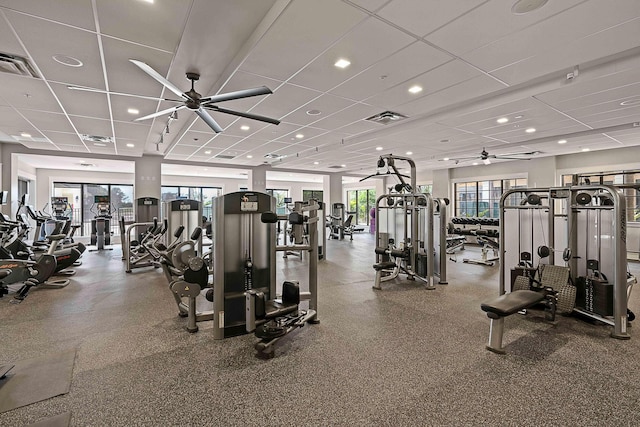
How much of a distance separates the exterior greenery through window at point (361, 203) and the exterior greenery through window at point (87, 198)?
467 inches

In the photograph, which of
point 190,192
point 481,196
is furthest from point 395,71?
point 190,192

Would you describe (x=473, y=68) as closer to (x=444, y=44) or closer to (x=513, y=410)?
(x=444, y=44)

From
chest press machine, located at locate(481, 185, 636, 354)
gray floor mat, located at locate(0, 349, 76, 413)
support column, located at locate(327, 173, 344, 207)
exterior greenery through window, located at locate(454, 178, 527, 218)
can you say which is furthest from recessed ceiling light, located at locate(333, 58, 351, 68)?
support column, located at locate(327, 173, 344, 207)

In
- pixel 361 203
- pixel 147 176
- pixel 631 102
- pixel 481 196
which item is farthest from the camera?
pixel 361 203

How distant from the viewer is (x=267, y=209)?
3357 millimetres

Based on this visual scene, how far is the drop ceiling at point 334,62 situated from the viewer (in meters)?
2.59

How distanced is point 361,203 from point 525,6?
16889mm

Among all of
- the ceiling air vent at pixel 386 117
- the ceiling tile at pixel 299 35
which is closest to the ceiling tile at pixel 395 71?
the ceiling tile at pixel 299 35

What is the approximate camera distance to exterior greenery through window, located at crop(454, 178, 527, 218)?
36.2 ft

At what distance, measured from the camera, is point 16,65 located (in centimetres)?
352

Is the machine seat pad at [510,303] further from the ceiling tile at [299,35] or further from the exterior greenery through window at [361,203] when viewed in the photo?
the exterior greenery through window at [361,203]

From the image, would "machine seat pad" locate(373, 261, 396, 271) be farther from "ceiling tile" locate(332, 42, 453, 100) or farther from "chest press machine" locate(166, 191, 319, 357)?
"ceiling tile" locate(332, 42, 453, 100)

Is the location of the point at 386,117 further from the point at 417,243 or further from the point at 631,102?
the point at 631,102

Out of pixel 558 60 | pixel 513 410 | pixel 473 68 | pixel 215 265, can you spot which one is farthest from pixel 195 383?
pixel 558 60
